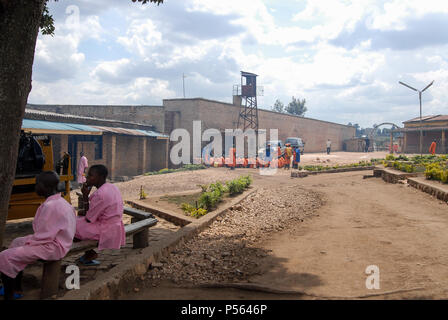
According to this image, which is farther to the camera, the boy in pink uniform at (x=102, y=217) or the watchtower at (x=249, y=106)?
the watchtower at (x=249, y=106)

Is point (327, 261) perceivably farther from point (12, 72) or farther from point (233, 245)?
point (12, 72)

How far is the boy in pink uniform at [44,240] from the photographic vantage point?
316 cm

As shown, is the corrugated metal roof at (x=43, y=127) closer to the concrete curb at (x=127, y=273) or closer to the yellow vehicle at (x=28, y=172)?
the yellow vehicle at (x=28, y=172)

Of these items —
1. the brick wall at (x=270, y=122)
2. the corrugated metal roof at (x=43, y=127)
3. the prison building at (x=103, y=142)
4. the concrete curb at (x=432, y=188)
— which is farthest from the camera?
the brick wall at (x=270, y=122)

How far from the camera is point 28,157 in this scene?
594cm

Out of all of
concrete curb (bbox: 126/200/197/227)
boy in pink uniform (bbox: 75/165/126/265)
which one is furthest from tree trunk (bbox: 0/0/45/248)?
concrete curb (bbox: 126/200/197/227)

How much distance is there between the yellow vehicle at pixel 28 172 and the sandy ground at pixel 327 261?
2.55 metres

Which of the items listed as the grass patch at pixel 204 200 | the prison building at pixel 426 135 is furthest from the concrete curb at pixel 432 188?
the prison building at pixel 426 135

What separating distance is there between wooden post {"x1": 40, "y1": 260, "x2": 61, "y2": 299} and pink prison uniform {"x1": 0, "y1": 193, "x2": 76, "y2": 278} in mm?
66

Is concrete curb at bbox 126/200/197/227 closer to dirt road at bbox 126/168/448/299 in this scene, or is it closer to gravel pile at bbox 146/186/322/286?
gravel pile at bbox 146/186/322/286

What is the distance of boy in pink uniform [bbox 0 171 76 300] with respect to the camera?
3156mm

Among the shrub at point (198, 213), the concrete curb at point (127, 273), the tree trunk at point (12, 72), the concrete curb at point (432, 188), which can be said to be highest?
the tree trunk at point (12, 72)

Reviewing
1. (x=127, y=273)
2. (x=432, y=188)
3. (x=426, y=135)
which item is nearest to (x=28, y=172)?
(x=127, y=273)
